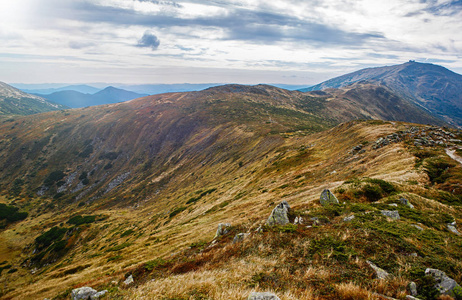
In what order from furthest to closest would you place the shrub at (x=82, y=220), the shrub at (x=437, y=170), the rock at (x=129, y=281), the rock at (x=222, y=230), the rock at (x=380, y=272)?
the shrub at (x=82, y=220) → the shrub at (x=437, y=170) → the rock at (x=222, y=230) → the rock at (x=129, y=281) → the rock at (x=380, y=272)

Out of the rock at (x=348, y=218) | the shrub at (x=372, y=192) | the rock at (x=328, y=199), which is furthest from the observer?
the shrub at (x=372, y=192)

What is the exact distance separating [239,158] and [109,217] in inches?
2335

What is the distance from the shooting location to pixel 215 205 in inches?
1945

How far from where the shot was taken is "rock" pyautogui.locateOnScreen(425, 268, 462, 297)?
7.27m

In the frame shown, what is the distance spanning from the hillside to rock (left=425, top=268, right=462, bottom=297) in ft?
2.40

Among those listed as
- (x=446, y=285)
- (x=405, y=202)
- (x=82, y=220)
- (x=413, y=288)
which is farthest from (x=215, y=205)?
(x=82, y=220)

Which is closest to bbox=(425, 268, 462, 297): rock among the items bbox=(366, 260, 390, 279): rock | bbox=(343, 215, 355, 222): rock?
bbox=(366, 260, 390, 279): rock

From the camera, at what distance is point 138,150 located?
Answer: 145125 mm

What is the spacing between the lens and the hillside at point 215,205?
1039 cm

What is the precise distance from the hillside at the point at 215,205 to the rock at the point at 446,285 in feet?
2.40

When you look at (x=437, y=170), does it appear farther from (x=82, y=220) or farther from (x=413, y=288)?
(x=82, y=220)

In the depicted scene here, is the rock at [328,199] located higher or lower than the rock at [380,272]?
lower

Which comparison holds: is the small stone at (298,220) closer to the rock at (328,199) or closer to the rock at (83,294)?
the rock at (328,199)

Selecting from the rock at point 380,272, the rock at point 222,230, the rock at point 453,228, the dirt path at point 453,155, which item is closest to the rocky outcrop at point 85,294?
the rock at point 222,230
